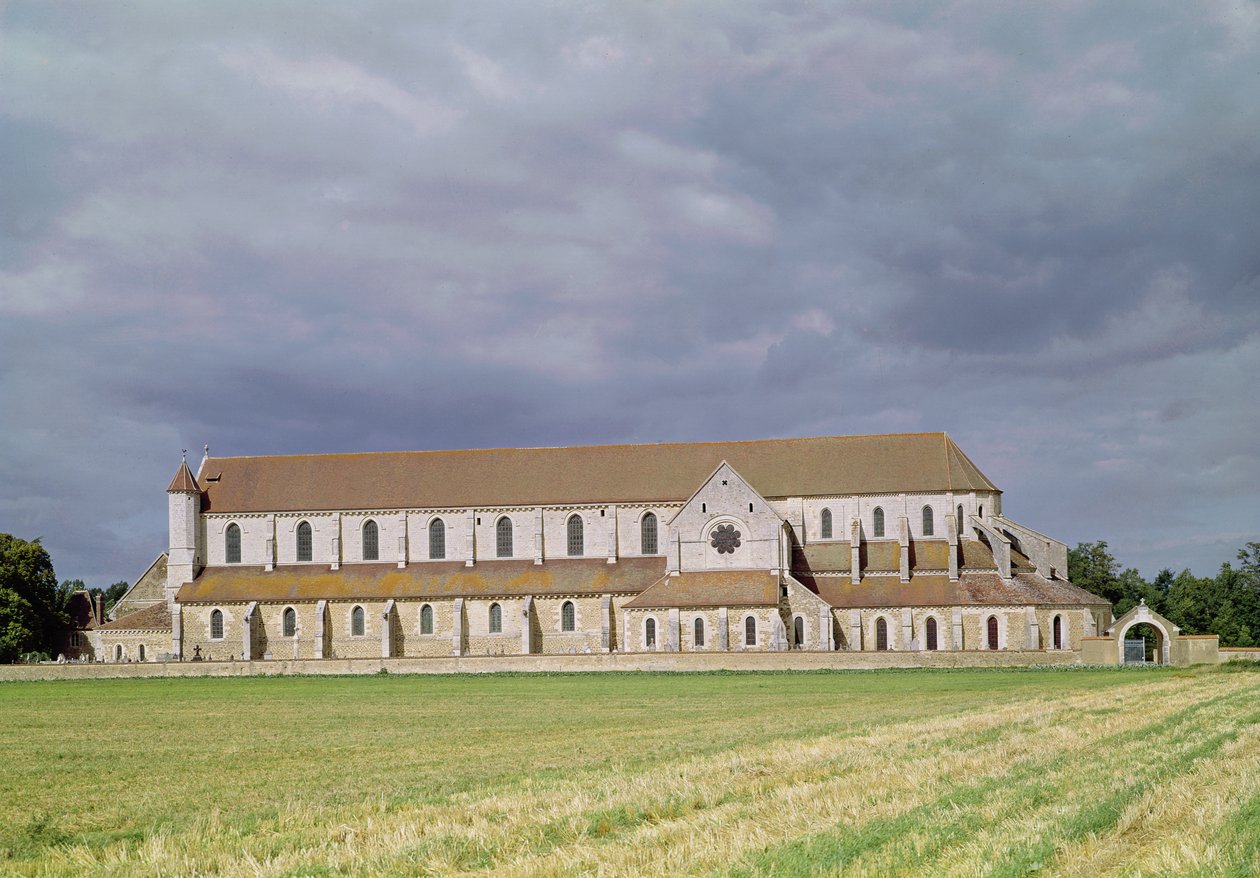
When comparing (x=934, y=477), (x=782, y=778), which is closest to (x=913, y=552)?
(x=934, y=477)

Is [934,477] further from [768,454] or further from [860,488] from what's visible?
[768,454]

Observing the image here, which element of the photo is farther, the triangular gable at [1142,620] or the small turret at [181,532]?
the small turret at [181,532]

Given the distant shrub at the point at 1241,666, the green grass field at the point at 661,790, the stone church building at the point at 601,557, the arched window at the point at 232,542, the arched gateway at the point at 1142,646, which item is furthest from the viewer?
the arched window at the point at 232,542

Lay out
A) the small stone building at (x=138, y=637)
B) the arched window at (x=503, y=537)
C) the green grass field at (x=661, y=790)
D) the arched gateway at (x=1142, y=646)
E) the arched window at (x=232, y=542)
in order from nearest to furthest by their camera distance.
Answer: the green grass field at (x=661, y=790)
the arched gateway at (x=1142, y=646)
the small stone building at (x=138, y=637)
the arched window at (x=503, y=537)
the arched window at (x=232, y=542)

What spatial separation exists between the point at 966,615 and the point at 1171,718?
1718 inches

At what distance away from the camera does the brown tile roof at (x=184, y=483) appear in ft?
256

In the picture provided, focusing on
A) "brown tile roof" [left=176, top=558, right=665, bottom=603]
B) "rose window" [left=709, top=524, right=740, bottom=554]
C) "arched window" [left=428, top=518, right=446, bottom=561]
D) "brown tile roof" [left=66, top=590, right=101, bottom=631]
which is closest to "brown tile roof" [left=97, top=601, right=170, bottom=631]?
"brown tile roof" [left=176, top=558, right=665, bottom=603]

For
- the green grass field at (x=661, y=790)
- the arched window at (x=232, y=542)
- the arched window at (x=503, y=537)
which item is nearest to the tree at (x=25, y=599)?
the arched window at (x=232, y=542)

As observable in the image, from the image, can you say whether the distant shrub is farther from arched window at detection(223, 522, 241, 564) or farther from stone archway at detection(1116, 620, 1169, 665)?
arched window at detection(223, 522, 241, 564)

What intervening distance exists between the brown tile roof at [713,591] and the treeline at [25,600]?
36595 mm

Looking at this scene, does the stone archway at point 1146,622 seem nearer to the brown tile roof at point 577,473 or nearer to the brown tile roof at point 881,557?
the brown tile roof at point 881,557

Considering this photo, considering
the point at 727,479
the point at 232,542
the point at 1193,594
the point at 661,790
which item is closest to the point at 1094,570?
the point at 1193,594

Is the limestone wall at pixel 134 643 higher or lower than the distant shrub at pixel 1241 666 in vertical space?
higher

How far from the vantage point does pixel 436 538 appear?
253 feet
